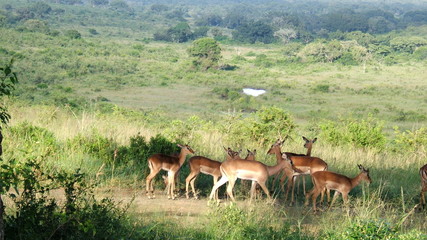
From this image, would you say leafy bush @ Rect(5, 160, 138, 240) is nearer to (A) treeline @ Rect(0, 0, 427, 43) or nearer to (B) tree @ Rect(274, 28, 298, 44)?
(A) treeline @ Rect(0, 0, 427, 43)

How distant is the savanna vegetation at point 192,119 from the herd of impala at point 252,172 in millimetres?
200

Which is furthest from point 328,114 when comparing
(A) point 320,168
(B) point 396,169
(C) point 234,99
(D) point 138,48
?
(D) point 138,48

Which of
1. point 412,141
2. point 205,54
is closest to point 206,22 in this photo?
point 205,54

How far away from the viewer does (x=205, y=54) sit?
59.4 m

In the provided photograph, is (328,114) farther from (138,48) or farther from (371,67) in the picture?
(138,48)

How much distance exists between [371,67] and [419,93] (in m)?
17.4

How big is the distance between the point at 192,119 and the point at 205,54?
155 ft

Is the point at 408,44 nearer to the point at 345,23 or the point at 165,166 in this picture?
the point at 345,23

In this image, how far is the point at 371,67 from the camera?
206 feet

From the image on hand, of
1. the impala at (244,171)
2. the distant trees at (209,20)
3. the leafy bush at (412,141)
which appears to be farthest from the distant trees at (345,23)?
the impala at (244,171)

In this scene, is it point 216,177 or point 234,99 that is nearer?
point 216,177

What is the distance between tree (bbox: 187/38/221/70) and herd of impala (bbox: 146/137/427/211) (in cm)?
5070

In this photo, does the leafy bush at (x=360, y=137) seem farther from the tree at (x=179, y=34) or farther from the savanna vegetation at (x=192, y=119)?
the tree at (x=179, y=34)

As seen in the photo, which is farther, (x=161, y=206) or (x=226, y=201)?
(x=226, y=201)
